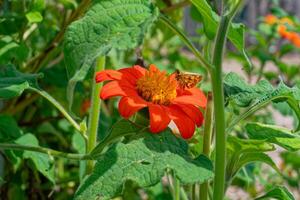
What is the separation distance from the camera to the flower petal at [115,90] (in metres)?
0.86

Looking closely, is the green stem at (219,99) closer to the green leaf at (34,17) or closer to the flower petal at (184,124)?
the flower petal at (184,124)

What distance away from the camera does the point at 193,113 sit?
889 millimetres

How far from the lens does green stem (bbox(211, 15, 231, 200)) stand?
0.82 meters

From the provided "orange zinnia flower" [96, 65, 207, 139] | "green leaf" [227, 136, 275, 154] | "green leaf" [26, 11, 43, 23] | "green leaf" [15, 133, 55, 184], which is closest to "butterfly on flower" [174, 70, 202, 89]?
"orange zinnia flower" [96, 65, 207, 139]

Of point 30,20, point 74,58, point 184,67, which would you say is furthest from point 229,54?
point 74,58

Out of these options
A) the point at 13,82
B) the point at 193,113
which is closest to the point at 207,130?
the point at 193,113

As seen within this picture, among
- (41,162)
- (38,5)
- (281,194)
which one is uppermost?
(38,5)

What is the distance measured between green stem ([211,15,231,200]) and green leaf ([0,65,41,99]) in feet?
0.92

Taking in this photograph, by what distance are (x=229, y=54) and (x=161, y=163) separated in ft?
5.54

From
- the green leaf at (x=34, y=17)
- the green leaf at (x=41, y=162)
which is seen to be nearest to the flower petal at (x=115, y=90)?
the green leaf at (x=41, y=162)

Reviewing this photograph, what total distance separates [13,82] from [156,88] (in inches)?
9.0

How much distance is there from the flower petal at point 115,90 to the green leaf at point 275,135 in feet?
0.67

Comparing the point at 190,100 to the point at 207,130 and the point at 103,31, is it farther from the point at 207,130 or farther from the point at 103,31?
the point at 103,31

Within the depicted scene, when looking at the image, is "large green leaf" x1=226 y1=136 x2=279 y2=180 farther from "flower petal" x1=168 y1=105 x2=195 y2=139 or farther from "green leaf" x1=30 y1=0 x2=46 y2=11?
"green leaf" x1=30 y1=0 x2=46 y2=11
